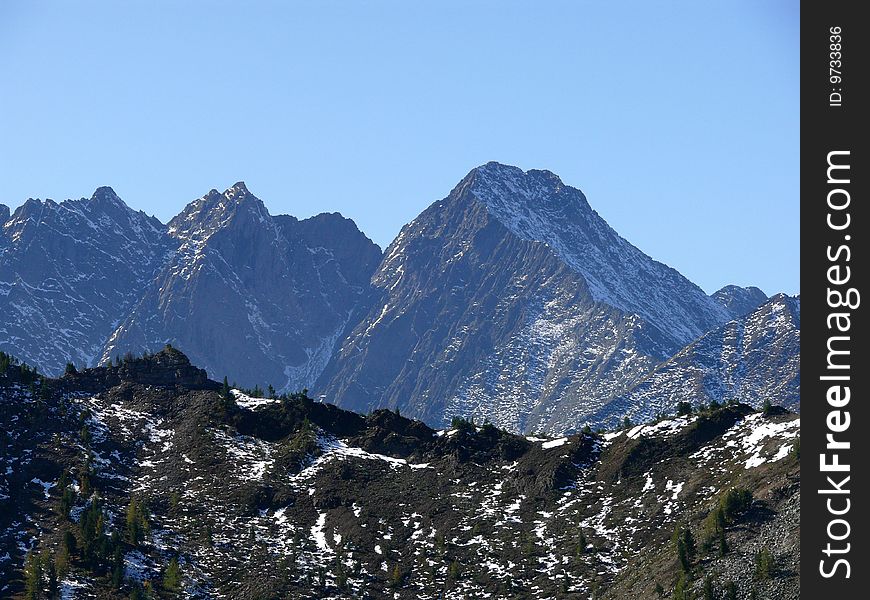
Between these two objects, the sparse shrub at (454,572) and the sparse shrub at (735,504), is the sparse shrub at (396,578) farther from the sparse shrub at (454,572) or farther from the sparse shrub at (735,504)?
the sparse shrub at (735,504)

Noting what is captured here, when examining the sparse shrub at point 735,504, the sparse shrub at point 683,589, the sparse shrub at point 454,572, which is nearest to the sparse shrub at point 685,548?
the sparse shrub at point 683,589

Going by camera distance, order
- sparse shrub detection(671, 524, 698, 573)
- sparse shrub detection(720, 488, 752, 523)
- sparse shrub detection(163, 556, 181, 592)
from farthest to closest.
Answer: sparse shrub detection(163, 556, 181, 592), sparse shrub detection(720, 488, 752, 523), sparse shrub detection(671, 524, 698, 573)

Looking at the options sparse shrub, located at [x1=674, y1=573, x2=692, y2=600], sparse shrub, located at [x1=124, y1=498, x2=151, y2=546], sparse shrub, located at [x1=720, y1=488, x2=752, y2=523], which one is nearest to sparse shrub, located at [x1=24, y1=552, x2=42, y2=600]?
sparse shrub, located at [x1=124, y1=498, x2=151, y2=546]

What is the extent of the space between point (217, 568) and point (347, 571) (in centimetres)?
1770

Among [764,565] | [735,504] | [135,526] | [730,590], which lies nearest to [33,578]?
[135,526]

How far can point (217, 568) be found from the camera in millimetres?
186500

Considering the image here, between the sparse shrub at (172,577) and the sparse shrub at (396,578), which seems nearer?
the sparse shrub at (172,577)

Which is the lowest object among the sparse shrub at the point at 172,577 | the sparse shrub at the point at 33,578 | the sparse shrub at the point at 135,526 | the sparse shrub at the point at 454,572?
the sparse shrub at the point at 33,578

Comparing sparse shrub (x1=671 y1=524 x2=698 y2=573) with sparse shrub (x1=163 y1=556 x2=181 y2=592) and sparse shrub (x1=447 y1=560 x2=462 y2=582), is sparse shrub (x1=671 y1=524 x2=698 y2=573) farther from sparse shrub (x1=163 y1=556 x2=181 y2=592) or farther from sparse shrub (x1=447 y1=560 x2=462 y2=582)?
sparse shrub (x1=163 y1=556 x2=181 y2=592)

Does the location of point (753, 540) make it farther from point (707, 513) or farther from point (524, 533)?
point (524, 533)
